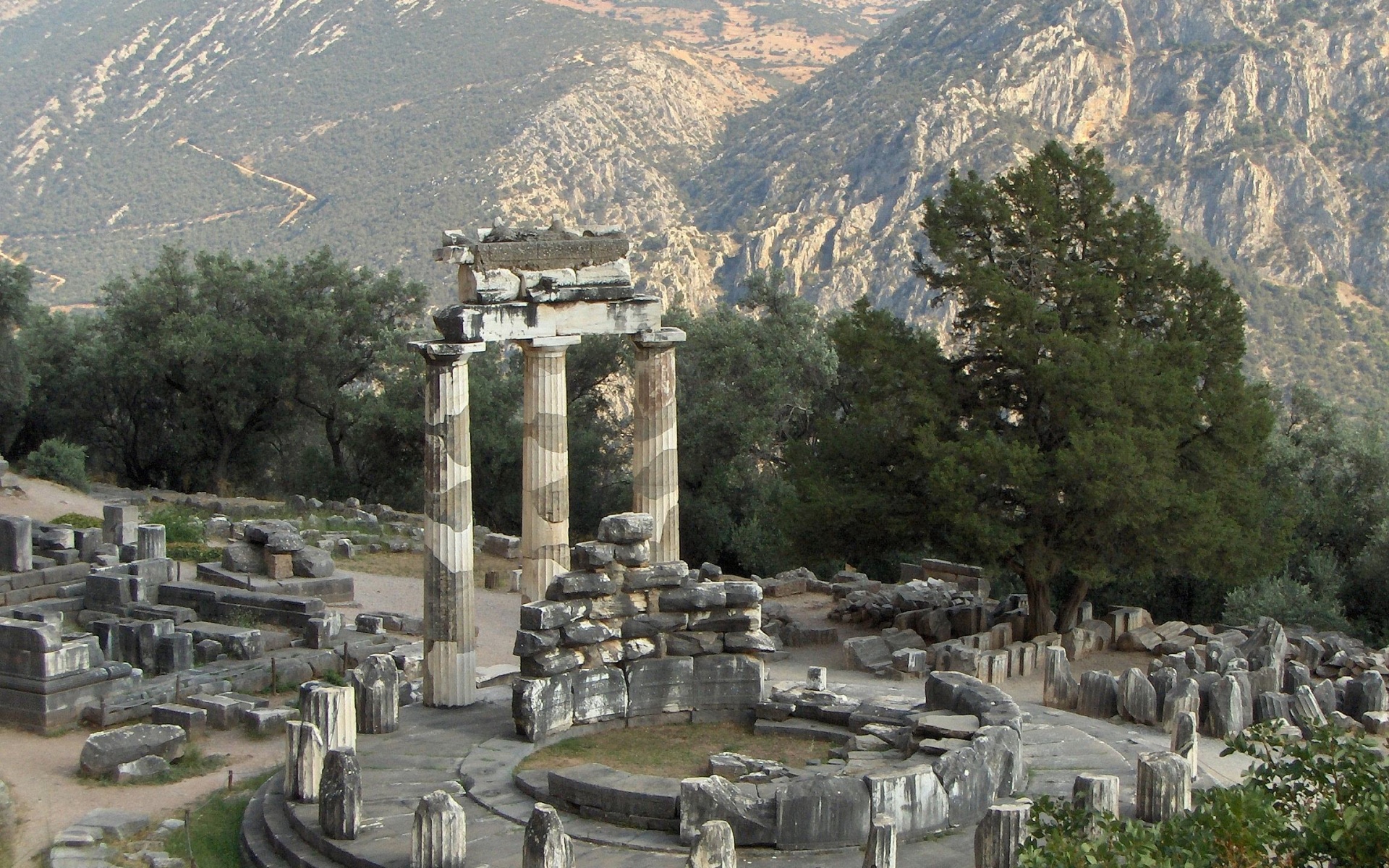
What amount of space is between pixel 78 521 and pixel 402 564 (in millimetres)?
6843

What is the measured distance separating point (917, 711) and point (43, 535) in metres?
18.2

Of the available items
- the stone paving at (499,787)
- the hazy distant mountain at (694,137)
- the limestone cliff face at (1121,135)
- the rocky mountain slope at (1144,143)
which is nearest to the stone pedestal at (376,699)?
the stone paving at (499,787)

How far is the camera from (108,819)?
1551 cm

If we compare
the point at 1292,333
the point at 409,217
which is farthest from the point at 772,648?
the point at 409,217

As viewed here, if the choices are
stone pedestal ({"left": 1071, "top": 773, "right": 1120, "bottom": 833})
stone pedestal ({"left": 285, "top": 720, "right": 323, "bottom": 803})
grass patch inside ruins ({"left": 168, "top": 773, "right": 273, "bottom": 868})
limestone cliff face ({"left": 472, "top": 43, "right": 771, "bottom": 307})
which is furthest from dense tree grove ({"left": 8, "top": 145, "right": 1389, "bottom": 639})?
limestone cliff face ({"left": 472, "top": 43, "right": 771, "bottom": 307})

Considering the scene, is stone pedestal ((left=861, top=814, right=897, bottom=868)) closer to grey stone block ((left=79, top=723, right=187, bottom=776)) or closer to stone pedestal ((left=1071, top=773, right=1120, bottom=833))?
stone pedestal ((left=1071, top=773, right=1120, bottom=833))

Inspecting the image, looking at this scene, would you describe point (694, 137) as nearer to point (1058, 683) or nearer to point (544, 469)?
point (1058, 683)

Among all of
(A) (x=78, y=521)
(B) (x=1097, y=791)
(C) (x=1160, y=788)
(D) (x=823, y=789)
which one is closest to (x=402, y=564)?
(A) (x=78, y=521)

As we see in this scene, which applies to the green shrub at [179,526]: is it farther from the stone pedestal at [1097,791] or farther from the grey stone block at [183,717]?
the stone pedestal at [1097,791]

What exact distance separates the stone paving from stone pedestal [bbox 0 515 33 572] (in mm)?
11155

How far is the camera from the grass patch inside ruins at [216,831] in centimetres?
1465

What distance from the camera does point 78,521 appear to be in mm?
32281

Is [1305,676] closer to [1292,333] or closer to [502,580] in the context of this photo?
[502,580]

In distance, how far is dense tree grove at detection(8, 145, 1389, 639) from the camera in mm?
24469
